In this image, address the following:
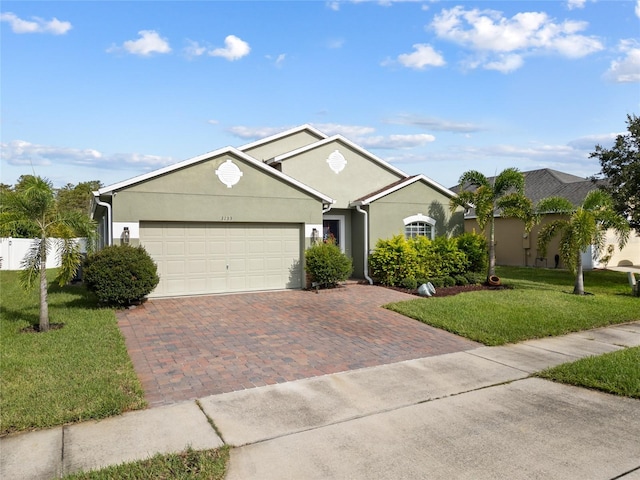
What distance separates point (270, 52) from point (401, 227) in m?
7.70

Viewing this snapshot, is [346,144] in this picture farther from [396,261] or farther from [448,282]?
[448,282]

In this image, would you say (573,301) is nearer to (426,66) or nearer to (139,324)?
(426,66)

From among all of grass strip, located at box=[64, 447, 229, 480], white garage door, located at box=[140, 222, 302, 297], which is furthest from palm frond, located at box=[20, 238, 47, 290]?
grass strip, located at box=[64, 447, 229, 480]

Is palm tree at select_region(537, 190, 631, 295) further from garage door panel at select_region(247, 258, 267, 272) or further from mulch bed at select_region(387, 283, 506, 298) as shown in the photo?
garage door panel at select_region(247, 258, 267, 272)

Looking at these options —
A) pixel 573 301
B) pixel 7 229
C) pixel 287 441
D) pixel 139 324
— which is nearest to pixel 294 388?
pixel 287 441

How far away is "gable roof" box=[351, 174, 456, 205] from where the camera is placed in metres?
15.8

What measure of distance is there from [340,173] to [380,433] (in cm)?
1293

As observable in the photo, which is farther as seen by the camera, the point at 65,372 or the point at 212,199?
the point at 212,199

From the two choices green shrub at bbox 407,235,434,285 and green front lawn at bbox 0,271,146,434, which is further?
green shrub at bbox 407,235,434,285

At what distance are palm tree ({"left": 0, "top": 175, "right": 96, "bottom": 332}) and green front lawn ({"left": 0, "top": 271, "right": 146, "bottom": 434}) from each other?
0.90 meters

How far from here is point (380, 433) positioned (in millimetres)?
4516

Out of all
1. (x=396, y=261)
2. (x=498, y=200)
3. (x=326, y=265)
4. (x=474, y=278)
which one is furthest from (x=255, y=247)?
(x=498, y=200)

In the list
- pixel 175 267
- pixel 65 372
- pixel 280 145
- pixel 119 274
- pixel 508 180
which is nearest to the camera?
pixel 65 372

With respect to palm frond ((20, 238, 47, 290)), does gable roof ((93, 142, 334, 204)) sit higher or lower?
higher
